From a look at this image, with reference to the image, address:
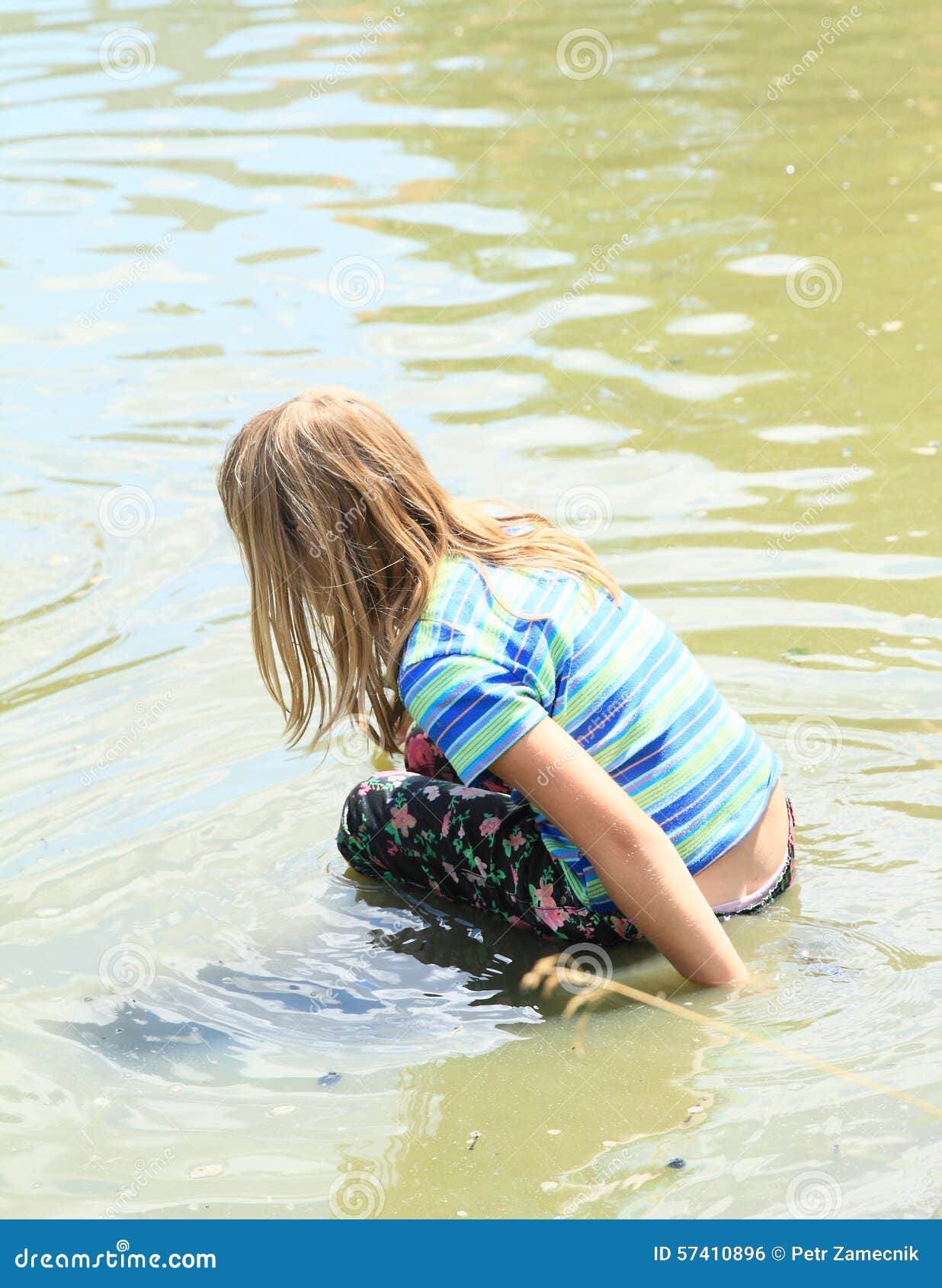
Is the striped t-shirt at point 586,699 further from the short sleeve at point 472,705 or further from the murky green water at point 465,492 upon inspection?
the murky green water at point 465,492

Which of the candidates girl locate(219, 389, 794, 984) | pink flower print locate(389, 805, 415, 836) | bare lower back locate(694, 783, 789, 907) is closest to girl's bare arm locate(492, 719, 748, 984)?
girl locate(219, 389, 794, 984)

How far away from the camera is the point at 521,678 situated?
8.11 ft

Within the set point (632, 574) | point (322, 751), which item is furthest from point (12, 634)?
point (632, 574)

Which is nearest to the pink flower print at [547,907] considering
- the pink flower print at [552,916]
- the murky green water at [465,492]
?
the pink flower print at [552,916]

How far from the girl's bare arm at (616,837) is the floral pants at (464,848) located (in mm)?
238

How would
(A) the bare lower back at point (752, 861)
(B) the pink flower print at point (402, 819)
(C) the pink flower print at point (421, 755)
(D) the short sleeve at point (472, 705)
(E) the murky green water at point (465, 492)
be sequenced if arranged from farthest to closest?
(C) the pink flower print at point (421, 755)
(B) the pink flower print at point (402, 819)
(A) the bare lower back at point (752, 861)
(E) the murky green water at point (465, 492)
(D) the short sleeve at point (472, 705)

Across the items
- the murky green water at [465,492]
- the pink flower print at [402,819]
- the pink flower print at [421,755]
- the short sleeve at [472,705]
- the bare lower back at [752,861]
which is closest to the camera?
the short sleeve at [472,705]

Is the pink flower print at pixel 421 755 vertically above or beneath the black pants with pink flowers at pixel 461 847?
above

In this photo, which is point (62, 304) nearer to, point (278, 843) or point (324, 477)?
point (278, 843)

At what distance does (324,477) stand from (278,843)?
112 centimetres

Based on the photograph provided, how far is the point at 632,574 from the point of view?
4.21 meters

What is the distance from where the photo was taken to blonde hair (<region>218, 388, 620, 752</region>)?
99.3 inches

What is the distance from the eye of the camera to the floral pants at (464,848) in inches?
111

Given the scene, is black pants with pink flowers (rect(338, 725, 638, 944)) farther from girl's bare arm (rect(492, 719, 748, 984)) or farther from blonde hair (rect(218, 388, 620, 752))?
blonde hair (rect(218, 388, 620, 752))
